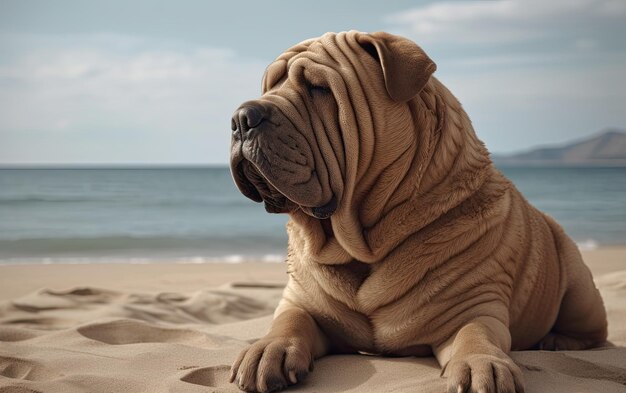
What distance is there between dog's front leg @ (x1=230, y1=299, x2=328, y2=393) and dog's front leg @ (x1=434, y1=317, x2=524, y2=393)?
0.53 metres

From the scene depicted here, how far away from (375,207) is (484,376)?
0.85m

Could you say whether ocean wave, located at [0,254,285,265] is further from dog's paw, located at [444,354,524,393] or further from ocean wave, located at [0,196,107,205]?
ocean wave, located at [0,196,107,205]

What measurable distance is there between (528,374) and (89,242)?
35.8ft

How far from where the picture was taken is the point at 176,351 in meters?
3.54

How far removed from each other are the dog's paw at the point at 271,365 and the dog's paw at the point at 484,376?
22.5 inches

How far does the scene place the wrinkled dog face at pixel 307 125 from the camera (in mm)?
2818

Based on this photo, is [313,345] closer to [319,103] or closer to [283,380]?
[283,380]

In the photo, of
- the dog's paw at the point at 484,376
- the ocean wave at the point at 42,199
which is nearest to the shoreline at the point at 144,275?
the dog's paw at the point at 484,376

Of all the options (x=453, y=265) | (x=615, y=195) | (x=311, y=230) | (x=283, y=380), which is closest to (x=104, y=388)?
(x=283, y=380)

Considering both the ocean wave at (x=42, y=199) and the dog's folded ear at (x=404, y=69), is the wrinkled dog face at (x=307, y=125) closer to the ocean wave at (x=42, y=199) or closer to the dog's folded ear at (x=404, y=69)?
the dog's folded ear at (x=404, y=69)

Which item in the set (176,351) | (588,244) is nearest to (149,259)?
(176,351)

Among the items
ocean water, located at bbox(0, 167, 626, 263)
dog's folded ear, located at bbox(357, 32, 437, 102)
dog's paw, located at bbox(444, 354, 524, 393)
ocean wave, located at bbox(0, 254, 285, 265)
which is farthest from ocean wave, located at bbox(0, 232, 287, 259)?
dog's paw, located at bbox(444, 354, 524, 393)

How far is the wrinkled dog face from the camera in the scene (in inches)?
111

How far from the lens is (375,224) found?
10.1ft
